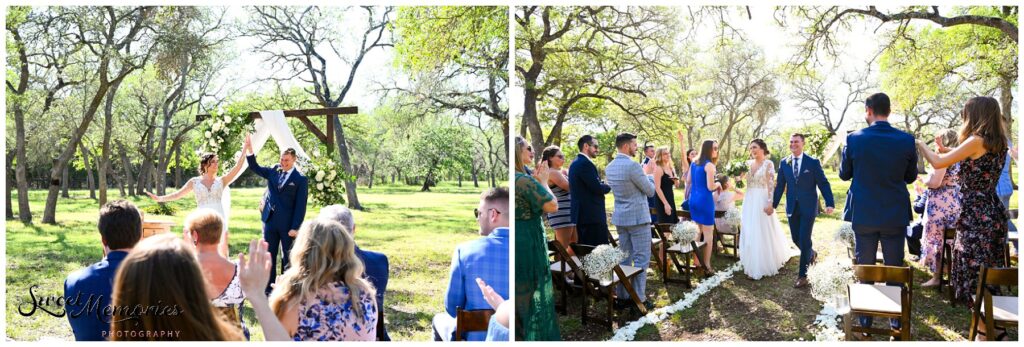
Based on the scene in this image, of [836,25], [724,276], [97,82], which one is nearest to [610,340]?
[724,276]

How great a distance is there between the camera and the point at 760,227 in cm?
508

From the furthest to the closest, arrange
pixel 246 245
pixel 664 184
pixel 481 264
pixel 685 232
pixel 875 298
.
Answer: pixel 246 245, pixel 664 184, pixel 685 232, pixel 875 298, pixel 481 264

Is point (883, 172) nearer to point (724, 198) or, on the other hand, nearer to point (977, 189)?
point (977, 189)

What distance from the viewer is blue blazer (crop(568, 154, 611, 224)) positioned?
4.25 meters

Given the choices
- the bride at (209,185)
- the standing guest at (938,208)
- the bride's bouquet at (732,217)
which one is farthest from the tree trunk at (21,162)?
the standing guest at (938,208)

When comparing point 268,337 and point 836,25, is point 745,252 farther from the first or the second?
point 268,337

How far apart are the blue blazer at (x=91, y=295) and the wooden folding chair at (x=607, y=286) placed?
2378mm

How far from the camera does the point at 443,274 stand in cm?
659

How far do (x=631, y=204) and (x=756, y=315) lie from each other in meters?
1.09

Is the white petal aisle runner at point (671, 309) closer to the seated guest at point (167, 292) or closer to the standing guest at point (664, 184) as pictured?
the standing guest at point (664, 184)

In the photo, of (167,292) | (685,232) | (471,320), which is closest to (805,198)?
(685,232)

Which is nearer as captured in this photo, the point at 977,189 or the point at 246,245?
the point at 977,189
